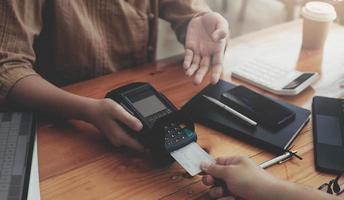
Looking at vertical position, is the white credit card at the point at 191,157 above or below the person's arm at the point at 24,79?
below

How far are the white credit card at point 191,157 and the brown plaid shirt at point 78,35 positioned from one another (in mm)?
368

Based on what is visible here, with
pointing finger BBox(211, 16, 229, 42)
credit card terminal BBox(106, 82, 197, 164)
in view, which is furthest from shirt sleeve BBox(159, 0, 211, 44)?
credit card terminal BBox(106, 82, 197, 164)

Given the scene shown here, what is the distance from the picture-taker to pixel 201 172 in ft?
2.29

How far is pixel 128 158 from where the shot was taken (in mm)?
755

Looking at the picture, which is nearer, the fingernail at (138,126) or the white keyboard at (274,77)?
the fingernail at (138,126)

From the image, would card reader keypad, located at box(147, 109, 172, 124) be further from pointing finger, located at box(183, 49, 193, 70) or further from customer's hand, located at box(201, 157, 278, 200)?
pointing finger, located at box(183, 49, 193, 70)

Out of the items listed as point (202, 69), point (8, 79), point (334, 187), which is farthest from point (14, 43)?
point (334, 187)

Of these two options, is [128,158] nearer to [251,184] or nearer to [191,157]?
[191,157]

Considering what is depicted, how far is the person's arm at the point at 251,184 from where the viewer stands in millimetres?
640

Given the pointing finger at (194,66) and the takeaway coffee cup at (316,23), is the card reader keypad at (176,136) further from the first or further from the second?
the takeaway coffee cup at (316,23)

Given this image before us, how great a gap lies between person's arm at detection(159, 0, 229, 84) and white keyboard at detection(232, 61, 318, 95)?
0.07 metres

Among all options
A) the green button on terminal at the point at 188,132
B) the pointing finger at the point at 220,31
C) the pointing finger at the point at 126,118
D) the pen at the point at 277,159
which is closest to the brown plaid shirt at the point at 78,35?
the pointing finger at the point at 220,31

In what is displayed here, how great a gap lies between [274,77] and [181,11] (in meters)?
0.33

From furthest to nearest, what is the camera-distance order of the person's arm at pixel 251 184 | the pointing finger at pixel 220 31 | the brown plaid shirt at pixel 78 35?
1. the pointing finger at pixel 220 31
2. the brown plaid shirt at pixel 78 35
3. the person's arm at pixel 251 184
